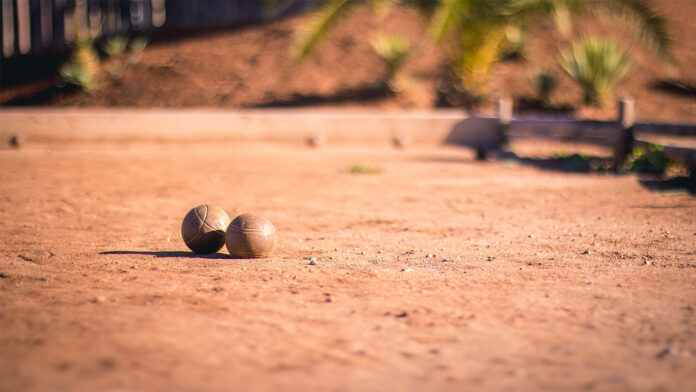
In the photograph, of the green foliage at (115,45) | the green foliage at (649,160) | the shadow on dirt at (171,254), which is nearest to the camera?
the shadow on dirt at (171,254)

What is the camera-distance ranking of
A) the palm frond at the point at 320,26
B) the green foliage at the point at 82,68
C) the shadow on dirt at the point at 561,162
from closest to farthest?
the shadow on dirt at the point at 561,162, the palm frond at the point at 320,26, the green foliage at the point at 82,68

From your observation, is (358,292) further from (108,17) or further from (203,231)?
(108,17)

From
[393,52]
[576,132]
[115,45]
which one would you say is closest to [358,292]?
[576,132]

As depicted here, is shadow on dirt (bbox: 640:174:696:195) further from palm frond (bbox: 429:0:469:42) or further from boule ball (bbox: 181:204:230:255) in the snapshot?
boule ball (bbox: 181:204:230:255)

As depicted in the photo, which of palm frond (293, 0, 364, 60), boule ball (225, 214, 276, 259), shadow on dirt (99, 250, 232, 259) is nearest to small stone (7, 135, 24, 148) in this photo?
palm frond (293, 0, 364, 60)

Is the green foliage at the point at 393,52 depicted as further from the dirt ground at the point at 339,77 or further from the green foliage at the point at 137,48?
the green foliage at the point at 137,48

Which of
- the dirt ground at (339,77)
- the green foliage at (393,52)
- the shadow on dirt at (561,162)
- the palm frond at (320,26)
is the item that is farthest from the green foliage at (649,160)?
the palm frond at (320,26)
